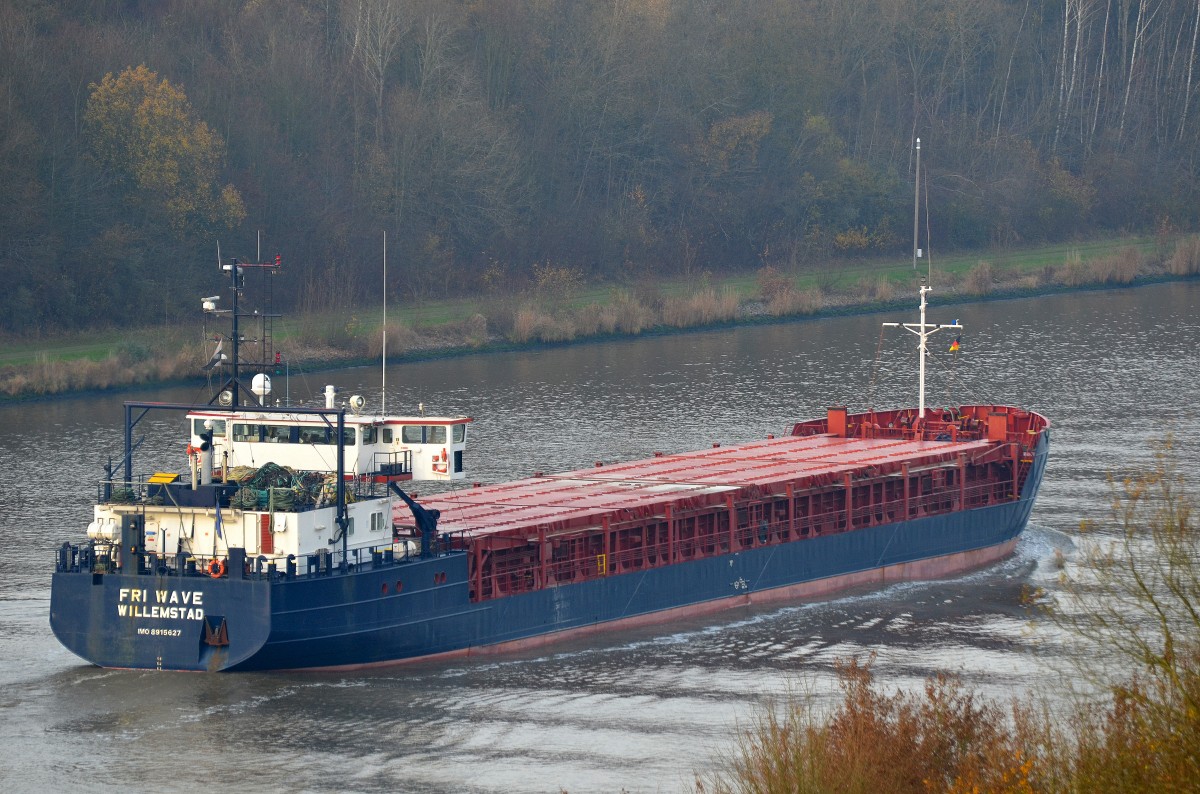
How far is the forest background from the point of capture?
254 feet

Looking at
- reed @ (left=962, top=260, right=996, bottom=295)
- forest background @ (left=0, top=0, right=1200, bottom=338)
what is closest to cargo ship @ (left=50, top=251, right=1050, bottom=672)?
forest background @ (left=0, top=0, right=1200, bottom=338)

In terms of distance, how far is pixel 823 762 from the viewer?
19.6m

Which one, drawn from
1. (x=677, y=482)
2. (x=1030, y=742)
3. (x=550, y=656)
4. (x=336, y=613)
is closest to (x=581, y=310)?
(x=677, y=482)

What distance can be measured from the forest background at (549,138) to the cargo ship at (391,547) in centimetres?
4106

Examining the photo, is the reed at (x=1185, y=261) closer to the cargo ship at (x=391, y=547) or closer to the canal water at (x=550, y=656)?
the canal water at (x=550, y=656)

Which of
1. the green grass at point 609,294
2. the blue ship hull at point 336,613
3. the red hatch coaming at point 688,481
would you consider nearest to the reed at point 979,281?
the green grass at point 609,294

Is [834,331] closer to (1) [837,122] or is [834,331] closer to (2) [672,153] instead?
(2) [672,153]

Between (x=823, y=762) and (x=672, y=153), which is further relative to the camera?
(x=672, y=153)

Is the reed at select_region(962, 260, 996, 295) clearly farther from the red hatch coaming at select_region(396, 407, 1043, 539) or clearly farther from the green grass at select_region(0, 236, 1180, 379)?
the red hatch coaming at select_region(396, 407, 1043, 539)

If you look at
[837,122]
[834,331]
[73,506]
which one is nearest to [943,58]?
[837,122]

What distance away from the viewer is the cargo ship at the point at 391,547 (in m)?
30.8

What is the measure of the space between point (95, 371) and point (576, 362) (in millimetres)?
18345

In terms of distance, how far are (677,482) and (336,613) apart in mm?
11508

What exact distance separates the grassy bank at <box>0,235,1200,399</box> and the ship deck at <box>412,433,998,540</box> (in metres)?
28.3
